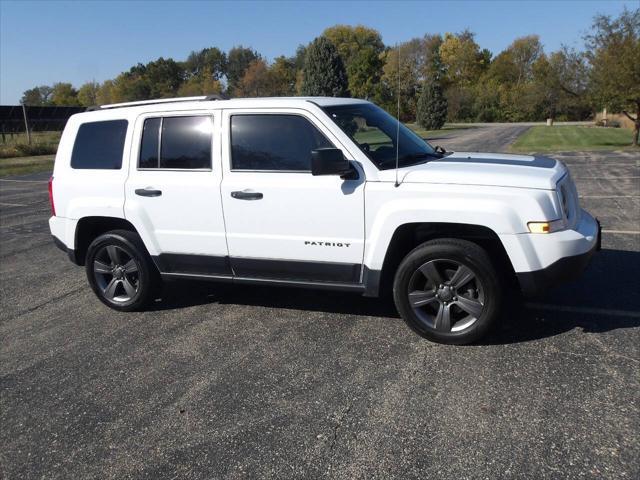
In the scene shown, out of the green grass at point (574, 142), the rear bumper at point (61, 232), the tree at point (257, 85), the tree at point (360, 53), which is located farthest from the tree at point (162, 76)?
the rear bumper at point (61, 232)

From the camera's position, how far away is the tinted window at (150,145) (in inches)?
203

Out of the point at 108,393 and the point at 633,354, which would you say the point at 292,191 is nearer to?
the point at 108,393

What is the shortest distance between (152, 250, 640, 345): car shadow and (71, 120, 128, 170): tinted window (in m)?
1.57

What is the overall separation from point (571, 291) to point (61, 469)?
469 cm

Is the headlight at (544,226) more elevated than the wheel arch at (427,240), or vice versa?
the headlight at (544,226)

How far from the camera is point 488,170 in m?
4.28

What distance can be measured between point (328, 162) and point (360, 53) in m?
77.3

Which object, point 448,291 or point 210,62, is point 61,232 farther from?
point 210,62

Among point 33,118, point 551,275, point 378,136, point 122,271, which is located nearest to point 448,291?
point 551,275

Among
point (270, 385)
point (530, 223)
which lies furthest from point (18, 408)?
point (530, 223)

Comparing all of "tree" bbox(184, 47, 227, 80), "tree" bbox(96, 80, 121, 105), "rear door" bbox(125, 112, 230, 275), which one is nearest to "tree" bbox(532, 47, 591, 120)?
"rear door" bbox(125, 112, 230, 275)

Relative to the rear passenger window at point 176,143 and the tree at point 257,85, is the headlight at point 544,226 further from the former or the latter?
the tree at point 257,85

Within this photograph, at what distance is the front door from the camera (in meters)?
4.48

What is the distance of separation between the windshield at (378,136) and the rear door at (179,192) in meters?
1.15
